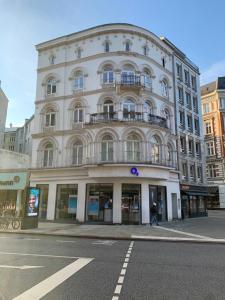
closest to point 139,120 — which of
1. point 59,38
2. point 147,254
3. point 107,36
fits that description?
point 107,36

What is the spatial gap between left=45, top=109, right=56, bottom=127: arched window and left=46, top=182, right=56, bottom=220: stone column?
20.2ft

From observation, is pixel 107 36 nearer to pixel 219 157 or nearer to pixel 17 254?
pixel 17 254

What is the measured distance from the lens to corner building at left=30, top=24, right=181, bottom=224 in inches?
908

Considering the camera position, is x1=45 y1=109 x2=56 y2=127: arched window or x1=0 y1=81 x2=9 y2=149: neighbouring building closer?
x1=45 y1=109 x2=56 y2=127: arched window

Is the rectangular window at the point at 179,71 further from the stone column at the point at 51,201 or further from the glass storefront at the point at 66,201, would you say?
the stone column at the point at 51,201

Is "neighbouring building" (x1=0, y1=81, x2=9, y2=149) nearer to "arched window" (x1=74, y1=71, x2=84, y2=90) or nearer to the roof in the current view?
"arched window" (x1=74, y1=71, x2=84, y2=90)

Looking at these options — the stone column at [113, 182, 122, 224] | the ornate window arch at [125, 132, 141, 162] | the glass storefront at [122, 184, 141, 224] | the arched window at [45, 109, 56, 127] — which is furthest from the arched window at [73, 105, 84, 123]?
the glass storefront at [122, 184, 141, 224]

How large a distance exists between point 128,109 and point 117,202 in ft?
27.9

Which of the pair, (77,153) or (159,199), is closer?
(159,199)

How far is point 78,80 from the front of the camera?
27.3 meters

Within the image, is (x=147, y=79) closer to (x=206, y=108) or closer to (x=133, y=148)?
(x=133, y=148)

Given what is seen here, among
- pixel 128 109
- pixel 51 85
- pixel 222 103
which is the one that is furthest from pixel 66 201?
pixel 222 103

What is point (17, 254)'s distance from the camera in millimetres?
9711

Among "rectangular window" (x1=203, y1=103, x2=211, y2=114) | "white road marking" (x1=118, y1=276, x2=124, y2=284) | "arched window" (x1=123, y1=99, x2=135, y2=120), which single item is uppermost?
"rectangular window" (x1=203, y1=103, x2=211, y2=114)
